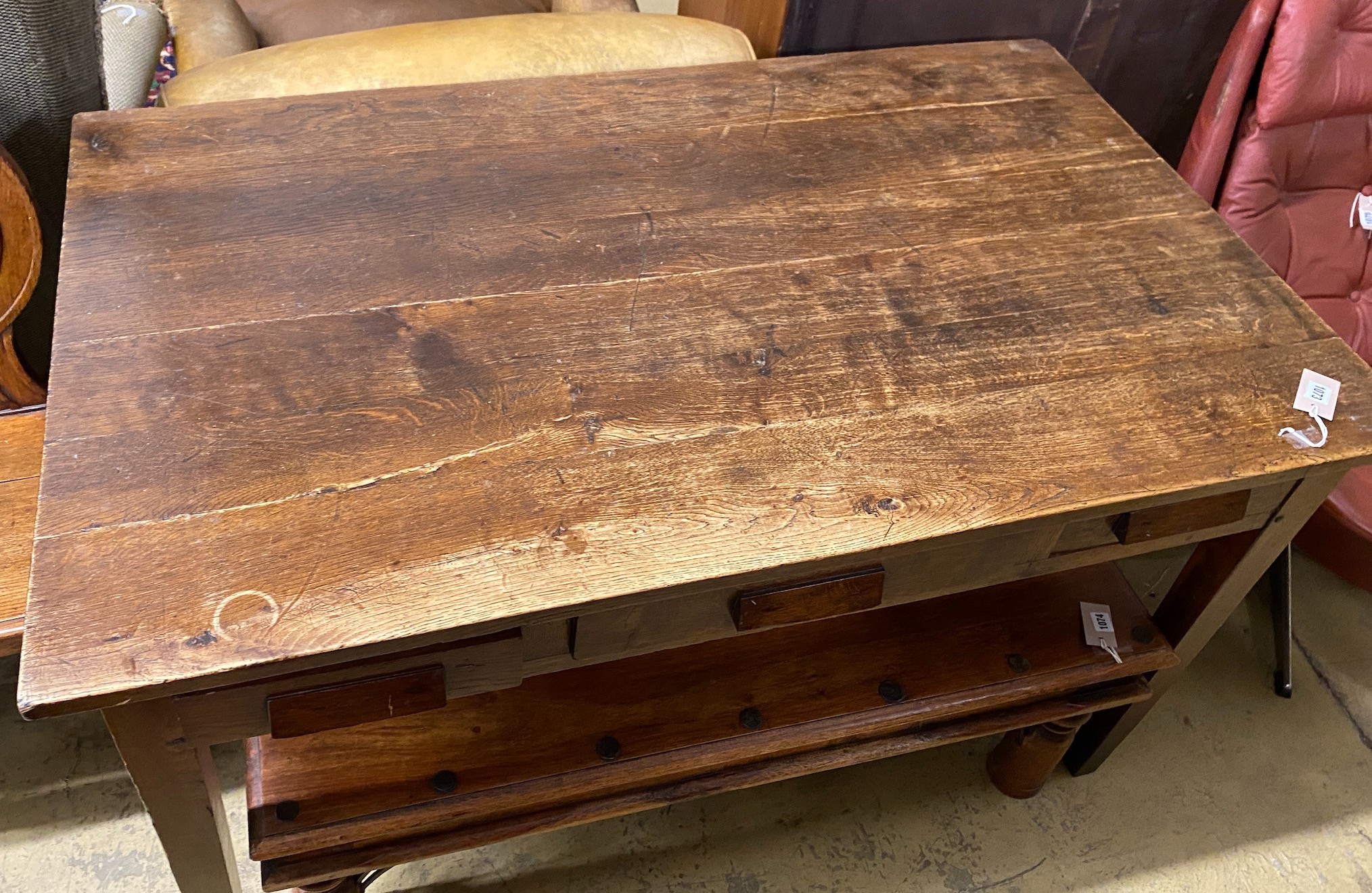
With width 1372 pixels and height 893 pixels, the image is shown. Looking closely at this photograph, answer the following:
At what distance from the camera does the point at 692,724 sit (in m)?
1.29

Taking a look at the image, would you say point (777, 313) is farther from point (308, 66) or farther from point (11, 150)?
point (11, 150)

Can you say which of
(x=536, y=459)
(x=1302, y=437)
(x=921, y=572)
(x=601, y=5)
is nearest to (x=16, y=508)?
(x=536, y=459)

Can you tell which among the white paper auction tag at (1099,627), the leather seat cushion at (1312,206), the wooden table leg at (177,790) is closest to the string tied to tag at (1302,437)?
the white paper auction tag at (1099,627)

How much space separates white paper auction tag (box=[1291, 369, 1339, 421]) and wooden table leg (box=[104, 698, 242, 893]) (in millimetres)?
1134

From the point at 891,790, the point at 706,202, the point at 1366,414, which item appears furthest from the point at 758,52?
the point at 891,790

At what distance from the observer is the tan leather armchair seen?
145cm

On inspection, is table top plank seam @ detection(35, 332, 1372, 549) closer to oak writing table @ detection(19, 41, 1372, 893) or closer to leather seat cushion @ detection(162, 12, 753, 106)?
oak writing table @ detection(19, 41, 1372, 893)

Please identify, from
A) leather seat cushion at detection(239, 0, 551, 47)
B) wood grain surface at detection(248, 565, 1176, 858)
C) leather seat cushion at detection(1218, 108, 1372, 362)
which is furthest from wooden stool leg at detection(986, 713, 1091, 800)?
leather seat cushion at detection(239, 0, 551, 47)

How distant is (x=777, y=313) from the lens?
1.18m

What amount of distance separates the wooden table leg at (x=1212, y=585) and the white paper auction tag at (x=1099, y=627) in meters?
0.09

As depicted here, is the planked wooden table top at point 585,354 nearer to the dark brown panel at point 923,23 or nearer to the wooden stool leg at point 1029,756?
the dark brown panel at point 923,23

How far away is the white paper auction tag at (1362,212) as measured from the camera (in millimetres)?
1770

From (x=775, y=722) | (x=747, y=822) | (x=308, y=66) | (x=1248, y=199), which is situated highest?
(x=308, y=66)

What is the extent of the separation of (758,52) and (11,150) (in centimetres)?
107
